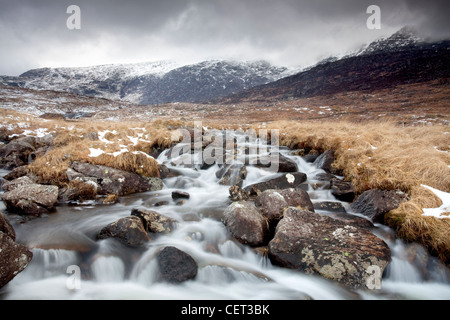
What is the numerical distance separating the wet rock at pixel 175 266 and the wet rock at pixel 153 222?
110cm

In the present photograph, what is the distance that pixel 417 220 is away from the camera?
4.13 m

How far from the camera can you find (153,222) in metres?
5.23

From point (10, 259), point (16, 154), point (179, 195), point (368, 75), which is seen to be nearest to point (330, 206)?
point (179, 195)

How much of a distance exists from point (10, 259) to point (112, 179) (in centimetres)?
402

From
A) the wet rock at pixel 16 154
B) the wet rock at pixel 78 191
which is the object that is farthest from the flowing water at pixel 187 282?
the wet rock at pixel 16 154

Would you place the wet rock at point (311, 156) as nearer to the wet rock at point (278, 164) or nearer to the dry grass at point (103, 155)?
the wet rock at point (278, 164)

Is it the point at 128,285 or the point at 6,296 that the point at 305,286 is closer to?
the point at 128,285

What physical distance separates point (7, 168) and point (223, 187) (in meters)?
9.42

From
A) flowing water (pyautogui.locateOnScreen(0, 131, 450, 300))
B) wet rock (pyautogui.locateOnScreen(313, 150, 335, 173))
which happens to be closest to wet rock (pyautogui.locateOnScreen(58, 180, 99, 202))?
flowing water (pyautogui.locateOnScreen(0, 131, 450, 300))

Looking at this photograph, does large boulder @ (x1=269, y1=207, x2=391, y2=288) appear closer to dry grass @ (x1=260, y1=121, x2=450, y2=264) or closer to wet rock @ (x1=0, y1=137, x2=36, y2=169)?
dry grass @ (x1=260, y1=121, x2=450, y2=264)

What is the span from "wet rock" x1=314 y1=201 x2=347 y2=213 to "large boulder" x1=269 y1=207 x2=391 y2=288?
134cm

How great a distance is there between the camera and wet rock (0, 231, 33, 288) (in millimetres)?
3285

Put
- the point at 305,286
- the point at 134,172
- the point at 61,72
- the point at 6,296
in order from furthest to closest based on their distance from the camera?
the point at 61,72, the point at 134,172, the point at 305,286, the point at 6,296

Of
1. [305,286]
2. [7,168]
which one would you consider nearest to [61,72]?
[7,168]
